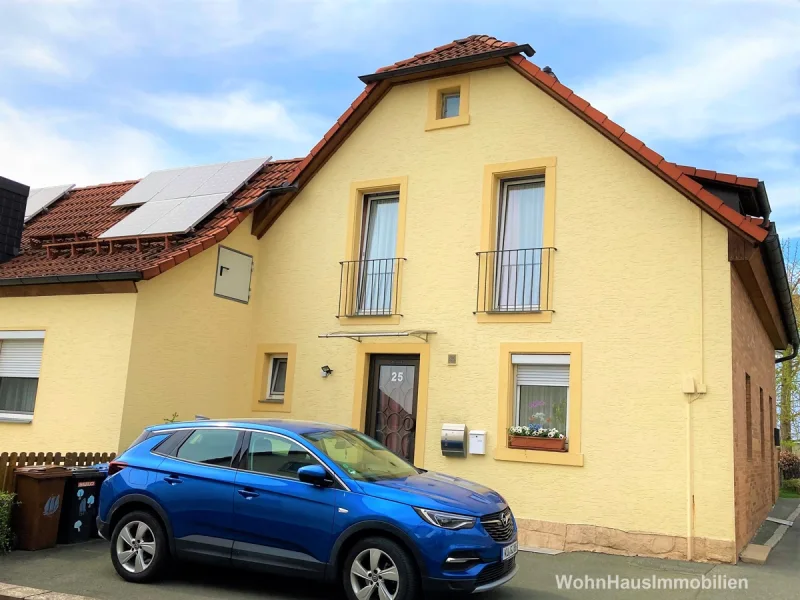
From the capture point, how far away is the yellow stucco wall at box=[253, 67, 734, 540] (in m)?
9.00

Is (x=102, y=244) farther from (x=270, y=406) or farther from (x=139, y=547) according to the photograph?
(x=139, y=547)

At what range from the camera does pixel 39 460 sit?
9070 mm

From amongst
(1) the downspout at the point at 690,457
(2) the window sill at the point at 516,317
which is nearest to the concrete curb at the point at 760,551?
(1) the downspout at the point at 690,457

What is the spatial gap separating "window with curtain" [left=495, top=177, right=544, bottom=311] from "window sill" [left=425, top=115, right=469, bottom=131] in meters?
1.16

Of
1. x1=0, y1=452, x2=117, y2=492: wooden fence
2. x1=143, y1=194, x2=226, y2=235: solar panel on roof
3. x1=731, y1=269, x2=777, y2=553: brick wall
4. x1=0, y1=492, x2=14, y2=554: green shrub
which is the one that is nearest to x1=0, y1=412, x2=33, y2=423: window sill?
x1=0, y1=452, x2=117, y2=492: wooden fence

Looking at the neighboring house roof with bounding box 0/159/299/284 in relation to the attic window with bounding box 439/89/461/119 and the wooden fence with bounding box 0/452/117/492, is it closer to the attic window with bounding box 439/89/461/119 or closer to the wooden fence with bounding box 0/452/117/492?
the wooden fence with bounding box 0/452/117/492

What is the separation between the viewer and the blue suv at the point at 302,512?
20.0 ft

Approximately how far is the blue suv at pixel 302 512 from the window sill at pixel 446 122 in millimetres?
5571

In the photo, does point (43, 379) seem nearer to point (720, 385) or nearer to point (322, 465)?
point (322, 465)

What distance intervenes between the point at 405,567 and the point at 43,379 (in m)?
7.42

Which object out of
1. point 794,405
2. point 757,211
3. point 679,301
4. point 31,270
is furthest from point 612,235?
point 794,405

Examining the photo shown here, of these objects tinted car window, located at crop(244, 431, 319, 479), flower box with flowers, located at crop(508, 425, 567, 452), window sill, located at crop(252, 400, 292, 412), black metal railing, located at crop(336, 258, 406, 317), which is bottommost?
tinted car window, located at crop(244, 431, 319, 479)

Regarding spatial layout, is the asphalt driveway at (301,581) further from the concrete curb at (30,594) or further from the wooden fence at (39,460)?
the wooden fence at (39,460)

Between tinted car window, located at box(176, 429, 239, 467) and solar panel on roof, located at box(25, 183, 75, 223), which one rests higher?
solar panel on roof, located at box(25, 183, 75, 223)
